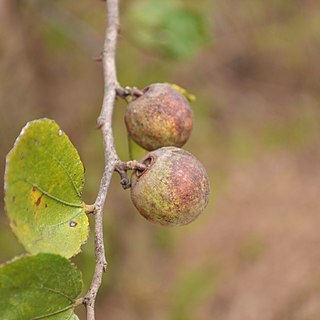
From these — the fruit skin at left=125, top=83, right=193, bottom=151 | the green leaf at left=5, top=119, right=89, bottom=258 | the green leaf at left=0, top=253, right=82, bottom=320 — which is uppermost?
the fruit skin at left=125, top=83, right=193, bottom=151

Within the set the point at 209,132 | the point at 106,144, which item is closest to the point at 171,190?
the point at 106,144

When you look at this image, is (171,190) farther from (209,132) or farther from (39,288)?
(209,132)

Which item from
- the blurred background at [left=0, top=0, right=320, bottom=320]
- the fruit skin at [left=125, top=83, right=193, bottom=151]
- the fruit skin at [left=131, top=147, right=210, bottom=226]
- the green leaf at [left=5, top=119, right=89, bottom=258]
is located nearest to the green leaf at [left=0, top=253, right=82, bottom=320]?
the green leaf at [left=5, top=119, right=89, bottom=258]

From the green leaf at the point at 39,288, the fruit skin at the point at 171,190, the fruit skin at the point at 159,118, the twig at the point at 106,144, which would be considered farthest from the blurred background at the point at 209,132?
the green leaf at the point at 39,288

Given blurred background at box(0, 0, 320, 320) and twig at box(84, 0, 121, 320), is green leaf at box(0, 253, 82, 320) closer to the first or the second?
twig at box(84, 0, 121, 320)

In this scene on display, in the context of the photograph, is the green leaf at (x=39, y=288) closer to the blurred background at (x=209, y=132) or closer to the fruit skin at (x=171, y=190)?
the fruit skin at (x=171, y=190)

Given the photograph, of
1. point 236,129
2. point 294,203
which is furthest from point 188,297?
point 236,129
